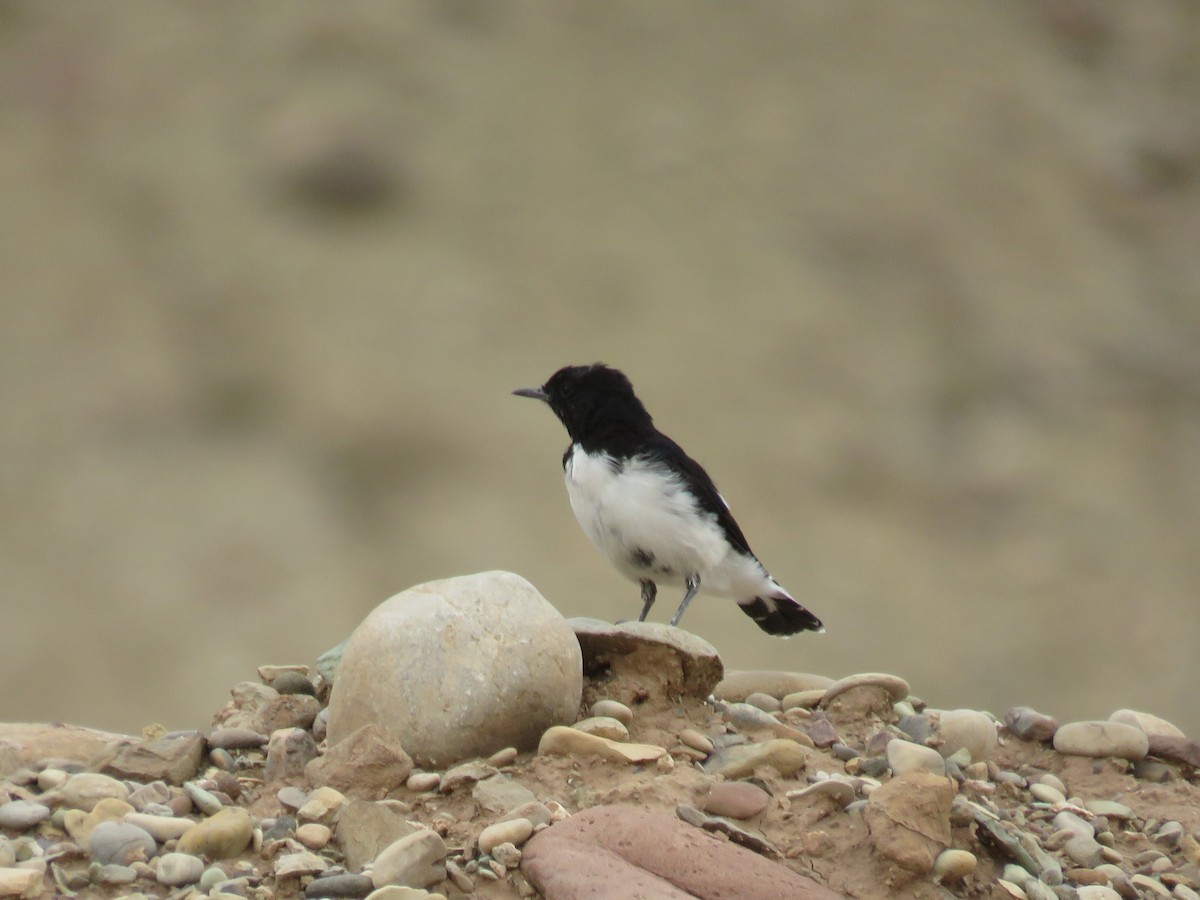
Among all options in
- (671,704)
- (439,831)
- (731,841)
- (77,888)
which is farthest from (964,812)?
(77,888)

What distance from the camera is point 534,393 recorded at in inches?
263

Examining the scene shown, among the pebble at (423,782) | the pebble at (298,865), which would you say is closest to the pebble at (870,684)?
the pebble at (423,782)

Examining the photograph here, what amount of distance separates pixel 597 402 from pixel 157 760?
2.55 meters

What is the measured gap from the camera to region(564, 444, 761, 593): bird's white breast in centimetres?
623

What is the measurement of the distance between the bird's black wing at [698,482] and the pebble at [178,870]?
2.91 m

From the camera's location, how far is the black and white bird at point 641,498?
20.5ft

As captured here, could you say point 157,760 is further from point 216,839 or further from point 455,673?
point 455,673

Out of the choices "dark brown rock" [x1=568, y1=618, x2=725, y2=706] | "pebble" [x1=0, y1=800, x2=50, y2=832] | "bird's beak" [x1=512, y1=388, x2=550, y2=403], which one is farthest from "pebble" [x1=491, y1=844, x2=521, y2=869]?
"bird's beak" [x1=512, y1=388, x2=550, y2=403]

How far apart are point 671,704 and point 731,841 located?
3.33 feet

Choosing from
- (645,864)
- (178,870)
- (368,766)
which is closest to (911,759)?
(645,864)

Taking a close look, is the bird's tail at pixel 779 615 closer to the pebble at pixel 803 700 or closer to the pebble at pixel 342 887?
the pebble at pixel 803 700

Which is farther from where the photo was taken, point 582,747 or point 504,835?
point 582,747

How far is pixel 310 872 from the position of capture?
156 inches

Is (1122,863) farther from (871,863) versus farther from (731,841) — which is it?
(731,841)
